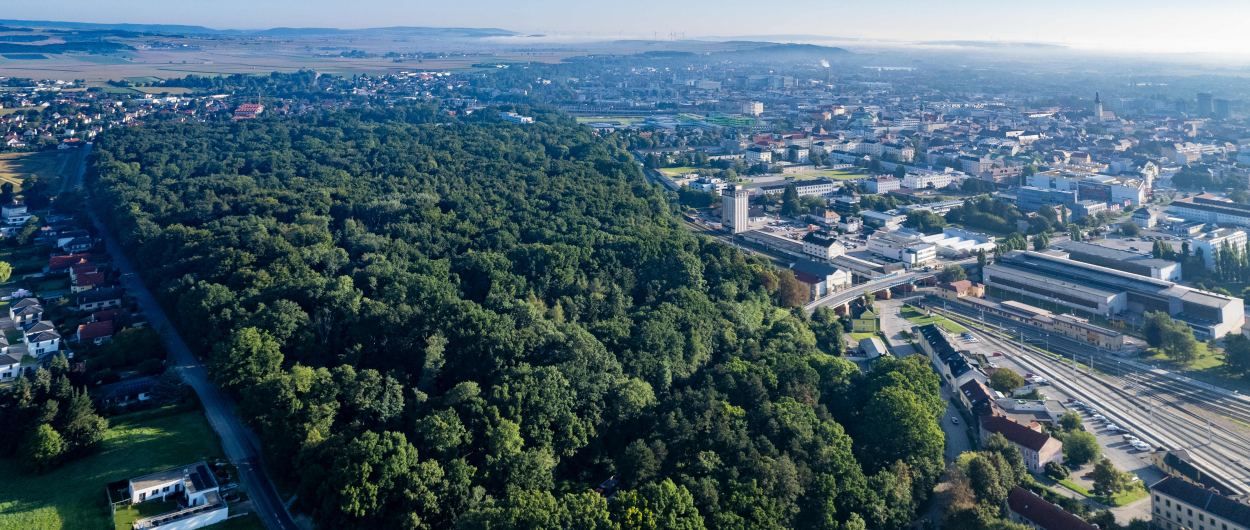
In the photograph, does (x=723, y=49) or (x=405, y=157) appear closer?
(x=405, y=157)

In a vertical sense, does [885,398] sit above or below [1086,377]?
above

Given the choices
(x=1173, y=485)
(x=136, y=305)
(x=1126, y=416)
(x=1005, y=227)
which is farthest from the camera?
(x=1005, y=227)

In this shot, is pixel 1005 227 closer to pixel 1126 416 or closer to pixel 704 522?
pixel 1126 416

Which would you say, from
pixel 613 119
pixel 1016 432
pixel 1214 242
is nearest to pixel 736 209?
pixel 1214 242

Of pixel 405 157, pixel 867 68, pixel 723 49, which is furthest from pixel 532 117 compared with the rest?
pixel 723 49

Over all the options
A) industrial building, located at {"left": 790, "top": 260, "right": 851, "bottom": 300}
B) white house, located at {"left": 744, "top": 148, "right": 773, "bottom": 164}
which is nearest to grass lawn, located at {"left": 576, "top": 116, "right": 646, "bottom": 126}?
white house, located at {"left": 744, "top": 148, "right": 773, "bottom": 164}

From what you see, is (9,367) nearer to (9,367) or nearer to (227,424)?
(9,367)

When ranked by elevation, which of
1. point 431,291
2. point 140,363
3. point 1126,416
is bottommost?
point 1126,416
